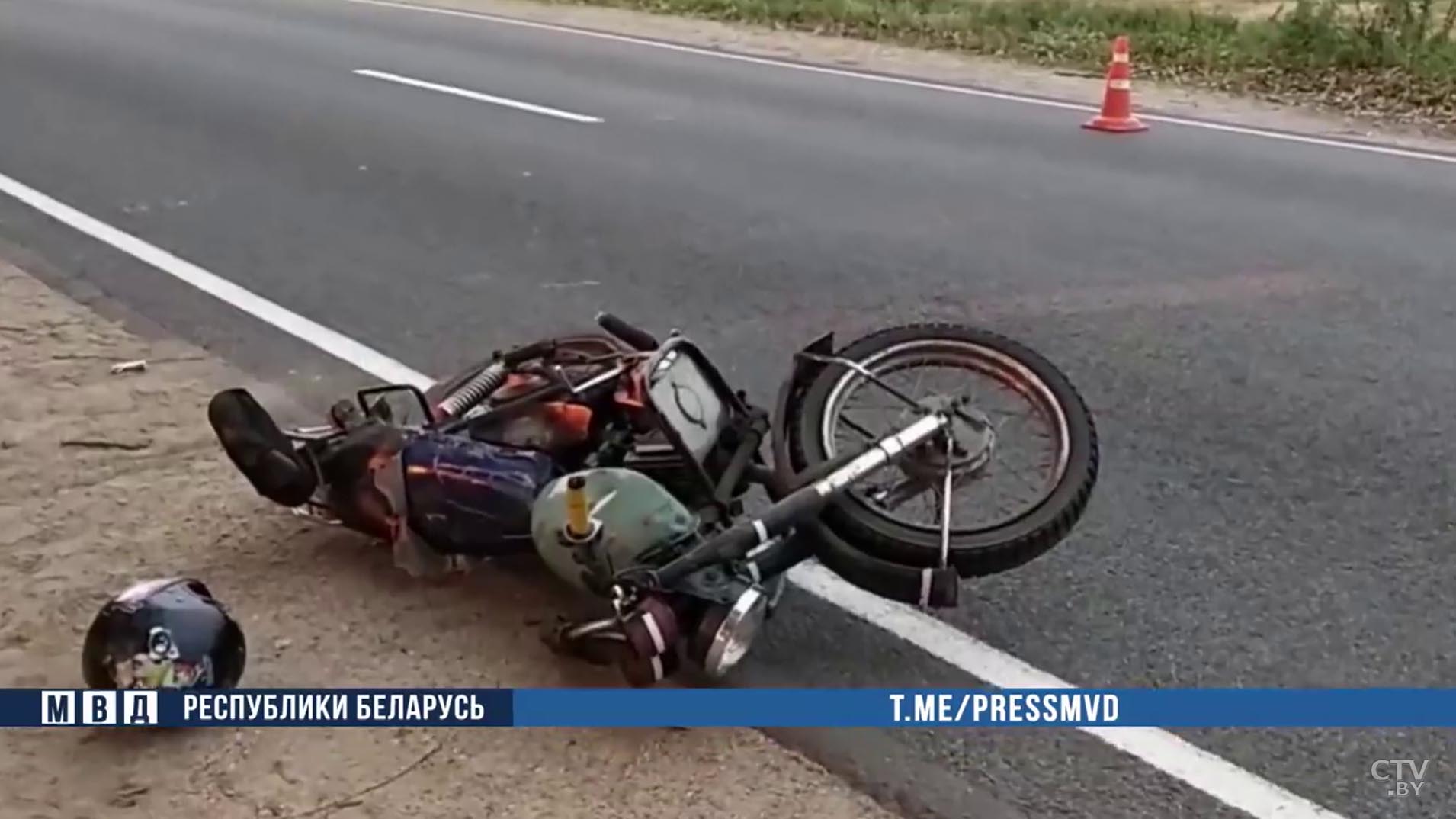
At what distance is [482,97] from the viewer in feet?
Result: 42.5

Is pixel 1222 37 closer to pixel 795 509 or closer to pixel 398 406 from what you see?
pixel 398 406

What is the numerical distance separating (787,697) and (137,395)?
9.98ft

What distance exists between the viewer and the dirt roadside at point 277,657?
343 centimetres

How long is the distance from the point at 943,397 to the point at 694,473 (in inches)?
24.8

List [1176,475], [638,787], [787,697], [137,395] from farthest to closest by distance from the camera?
[137,395] → [1176,475] → [787,697] → [638,787]

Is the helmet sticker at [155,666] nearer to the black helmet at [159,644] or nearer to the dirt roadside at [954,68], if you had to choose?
the black helmet at [159,644]

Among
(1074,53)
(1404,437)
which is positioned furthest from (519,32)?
(1404,437)

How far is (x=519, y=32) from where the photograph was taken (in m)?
17.9

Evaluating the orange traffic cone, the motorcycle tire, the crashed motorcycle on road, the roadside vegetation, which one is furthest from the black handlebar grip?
the roadside vegetation

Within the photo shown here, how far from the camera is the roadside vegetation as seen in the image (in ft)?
45.2

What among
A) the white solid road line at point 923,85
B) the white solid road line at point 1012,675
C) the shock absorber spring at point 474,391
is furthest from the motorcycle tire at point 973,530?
the white solid road line at point 923,85

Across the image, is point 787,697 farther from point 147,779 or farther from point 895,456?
point 147,779

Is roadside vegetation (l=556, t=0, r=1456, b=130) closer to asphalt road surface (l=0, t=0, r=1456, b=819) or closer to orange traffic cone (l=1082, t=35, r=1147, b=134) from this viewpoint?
orange traffic cone (l=1082, t=35, r=1147, b=134)

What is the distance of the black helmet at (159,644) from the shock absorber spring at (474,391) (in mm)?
974
